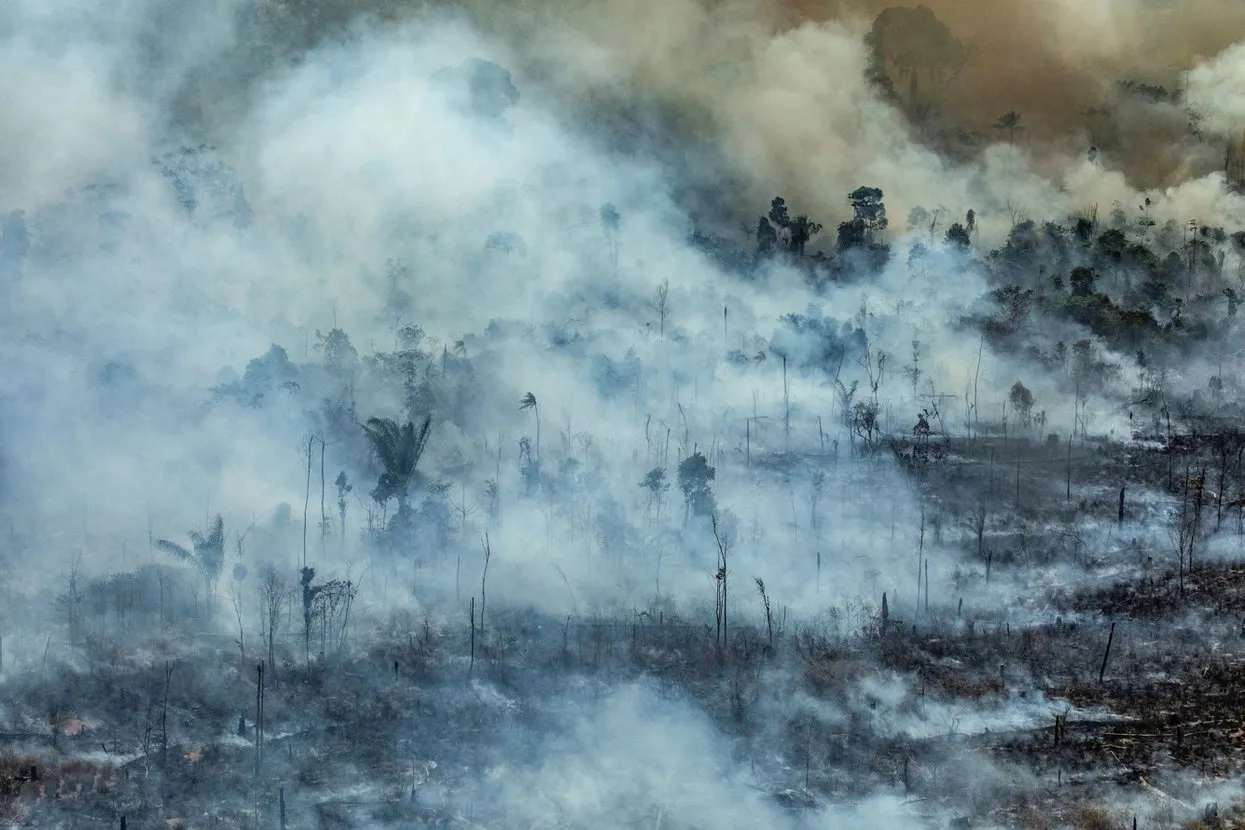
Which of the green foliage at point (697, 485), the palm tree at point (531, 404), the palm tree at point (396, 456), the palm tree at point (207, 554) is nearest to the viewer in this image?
the palm tree at point (207, 554)

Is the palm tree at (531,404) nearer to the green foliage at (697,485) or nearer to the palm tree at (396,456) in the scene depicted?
the palm tree at (396,456)

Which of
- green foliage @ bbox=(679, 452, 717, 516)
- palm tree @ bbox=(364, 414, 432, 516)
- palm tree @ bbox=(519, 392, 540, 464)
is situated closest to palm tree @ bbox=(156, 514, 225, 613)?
palm tree @ bbox=(364, 414, 432, 516)

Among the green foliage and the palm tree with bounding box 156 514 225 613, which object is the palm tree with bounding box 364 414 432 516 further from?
the green foliage

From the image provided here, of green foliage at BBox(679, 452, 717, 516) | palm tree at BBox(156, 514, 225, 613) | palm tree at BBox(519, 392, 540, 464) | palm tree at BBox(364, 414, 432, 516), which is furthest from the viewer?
palm tree at BBox(519, 392, 540, 464)

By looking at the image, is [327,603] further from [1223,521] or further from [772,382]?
[1223,521]

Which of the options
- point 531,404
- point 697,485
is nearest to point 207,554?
point 531,404

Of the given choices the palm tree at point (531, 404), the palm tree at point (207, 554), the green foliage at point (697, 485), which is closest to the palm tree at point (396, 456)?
the palm tree at point (531, 404)
